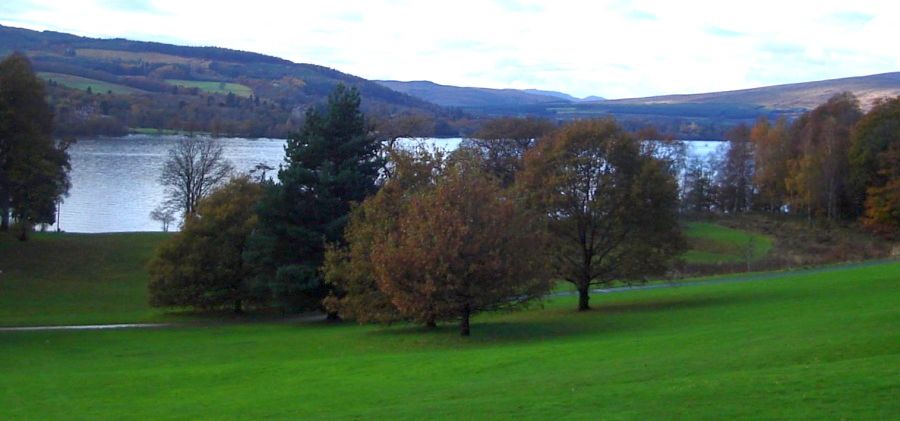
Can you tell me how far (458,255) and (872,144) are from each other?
5552 centimetres

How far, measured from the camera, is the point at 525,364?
2006 cm

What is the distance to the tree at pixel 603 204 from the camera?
35312mm

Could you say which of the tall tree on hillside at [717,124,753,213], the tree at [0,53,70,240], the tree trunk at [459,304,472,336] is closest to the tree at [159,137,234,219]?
the tree at [0,53,70,240]

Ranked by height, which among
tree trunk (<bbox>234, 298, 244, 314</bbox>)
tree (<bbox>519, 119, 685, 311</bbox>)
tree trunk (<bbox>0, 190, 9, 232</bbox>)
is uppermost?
tree (<bbox>519, 119, 685, 311</bbox>)

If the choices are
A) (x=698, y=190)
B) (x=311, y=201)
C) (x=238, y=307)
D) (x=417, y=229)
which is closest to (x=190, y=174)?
(x=238, y=307)

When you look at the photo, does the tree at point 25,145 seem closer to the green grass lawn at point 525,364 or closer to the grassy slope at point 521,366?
the green grass lawn at point 525,364

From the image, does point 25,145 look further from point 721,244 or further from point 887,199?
point 887,199

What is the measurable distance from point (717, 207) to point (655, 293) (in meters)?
53.5

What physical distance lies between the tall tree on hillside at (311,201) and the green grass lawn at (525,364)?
7.38 feet

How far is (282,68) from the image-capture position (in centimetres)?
15600

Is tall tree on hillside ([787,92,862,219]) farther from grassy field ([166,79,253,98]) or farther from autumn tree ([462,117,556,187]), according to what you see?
grassy field ([166,79,253,98])

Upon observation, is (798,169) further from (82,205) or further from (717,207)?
(82,205)

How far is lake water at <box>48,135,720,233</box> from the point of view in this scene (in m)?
70.4

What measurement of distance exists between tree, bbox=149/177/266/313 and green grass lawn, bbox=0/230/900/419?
11.8 feet
